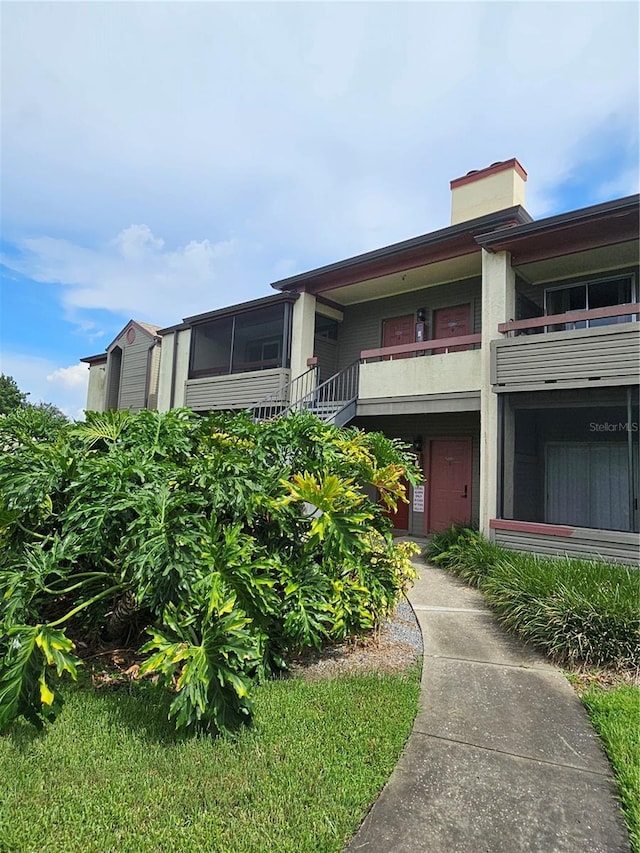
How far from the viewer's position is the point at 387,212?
14.0 metres

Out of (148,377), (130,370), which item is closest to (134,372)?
(130,370)

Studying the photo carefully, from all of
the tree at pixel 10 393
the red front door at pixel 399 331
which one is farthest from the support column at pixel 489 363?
the tree at pixel 10 393

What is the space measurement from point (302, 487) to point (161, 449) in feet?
4.61

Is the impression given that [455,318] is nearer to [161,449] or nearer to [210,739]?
[161,449]

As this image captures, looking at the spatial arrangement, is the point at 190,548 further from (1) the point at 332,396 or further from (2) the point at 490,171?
(2) the point at 490,171

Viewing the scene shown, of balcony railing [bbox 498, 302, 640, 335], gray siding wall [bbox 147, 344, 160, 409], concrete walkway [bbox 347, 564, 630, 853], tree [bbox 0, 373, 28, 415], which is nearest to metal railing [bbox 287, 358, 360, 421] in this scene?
balcony railing [bbox 498, 302, 640, 335]

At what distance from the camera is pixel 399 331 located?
41.0 feet

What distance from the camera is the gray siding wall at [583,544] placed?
7021 mm

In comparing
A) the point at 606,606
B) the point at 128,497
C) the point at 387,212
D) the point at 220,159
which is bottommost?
the point at 606,606

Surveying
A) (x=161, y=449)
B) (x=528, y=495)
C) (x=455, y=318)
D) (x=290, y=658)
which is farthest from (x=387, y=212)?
(x=290, y=658)

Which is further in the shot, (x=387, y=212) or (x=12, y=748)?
(x=387, y=212)

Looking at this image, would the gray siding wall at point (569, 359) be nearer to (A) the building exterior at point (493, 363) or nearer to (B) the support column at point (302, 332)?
(A) the building exterior at point (493, 363)

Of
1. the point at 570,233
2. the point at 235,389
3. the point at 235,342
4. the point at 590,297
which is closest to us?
the point at 570,233

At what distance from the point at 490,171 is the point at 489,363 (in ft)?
20.9
